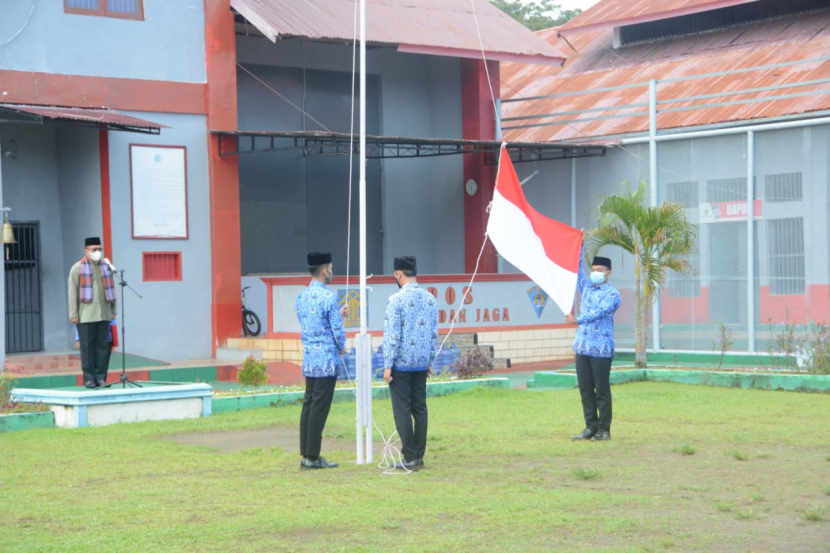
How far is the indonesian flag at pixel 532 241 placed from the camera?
11023 mm

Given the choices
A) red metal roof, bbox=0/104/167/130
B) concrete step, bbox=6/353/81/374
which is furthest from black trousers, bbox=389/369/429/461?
concrete step, bbox=6/353/81/374

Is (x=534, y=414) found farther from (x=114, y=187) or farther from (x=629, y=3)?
(x=629, y=3)

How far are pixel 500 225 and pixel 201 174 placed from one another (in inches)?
450

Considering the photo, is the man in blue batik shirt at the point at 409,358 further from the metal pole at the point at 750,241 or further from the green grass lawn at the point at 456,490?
the metal pole at the point at 750,241

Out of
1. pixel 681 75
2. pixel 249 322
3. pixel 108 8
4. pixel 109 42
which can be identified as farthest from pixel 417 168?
pixel 108 8

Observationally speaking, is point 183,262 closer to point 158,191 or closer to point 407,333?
point 158,191

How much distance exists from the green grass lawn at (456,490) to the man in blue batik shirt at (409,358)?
34 cm

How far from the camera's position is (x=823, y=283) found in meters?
19.0

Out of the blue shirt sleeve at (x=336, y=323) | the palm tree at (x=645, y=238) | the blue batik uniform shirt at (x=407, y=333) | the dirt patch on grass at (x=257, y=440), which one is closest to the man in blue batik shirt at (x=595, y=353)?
the blue batik uniform shirt at (x=407, y=333)

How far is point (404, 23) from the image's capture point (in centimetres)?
2388

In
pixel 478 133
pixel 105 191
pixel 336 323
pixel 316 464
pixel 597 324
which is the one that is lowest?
pixel 316 464

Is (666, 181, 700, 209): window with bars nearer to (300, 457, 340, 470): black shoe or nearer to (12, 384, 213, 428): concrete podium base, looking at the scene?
(12, 384, 213, 428): concrete podium base

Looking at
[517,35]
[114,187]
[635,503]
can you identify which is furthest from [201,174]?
[635,503]

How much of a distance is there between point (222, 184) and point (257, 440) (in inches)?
405
